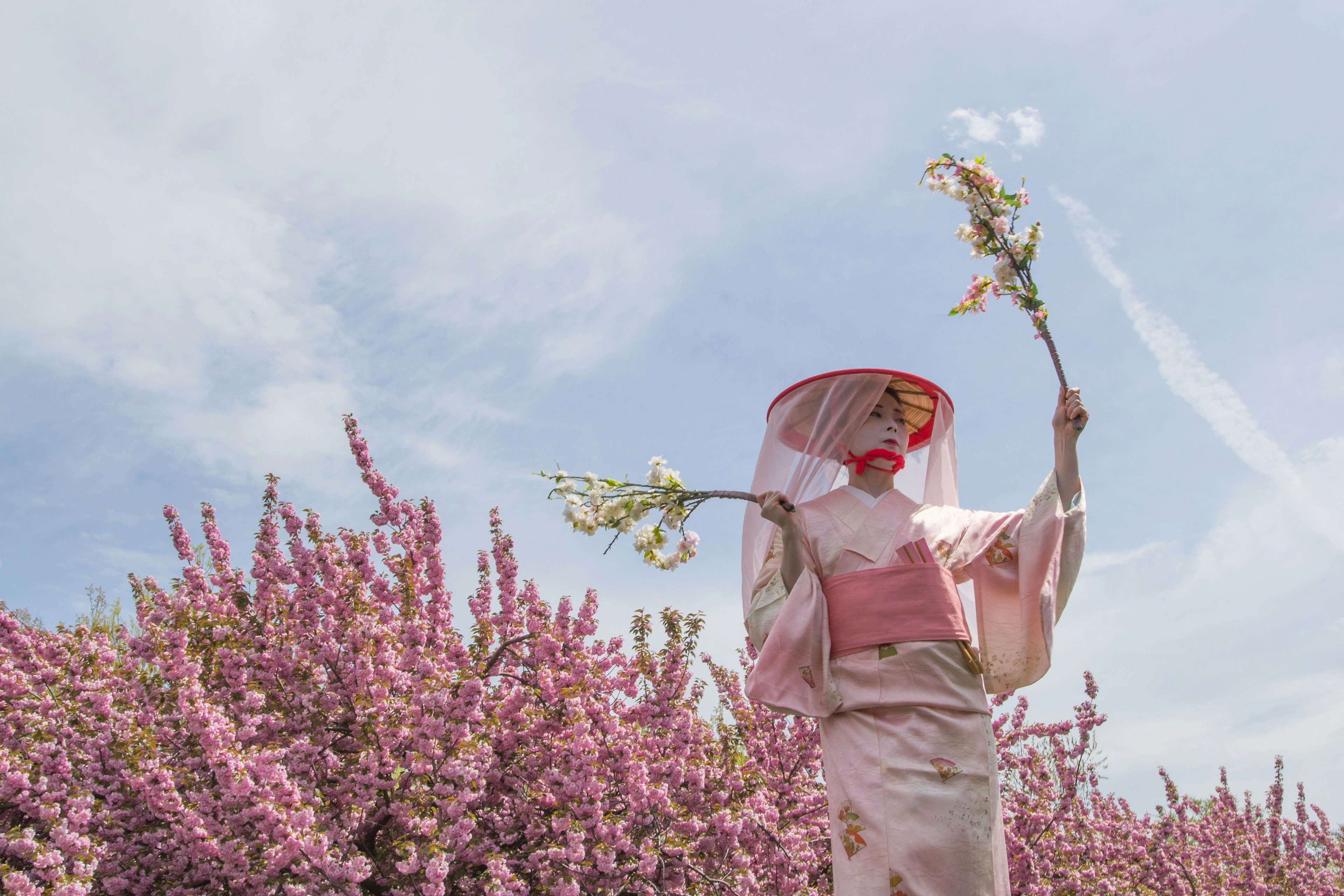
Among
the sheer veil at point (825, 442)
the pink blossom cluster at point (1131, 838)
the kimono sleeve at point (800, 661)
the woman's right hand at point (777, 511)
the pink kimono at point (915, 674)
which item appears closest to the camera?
the pink kimono at point (915, 674)

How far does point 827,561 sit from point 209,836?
2746 millimetres

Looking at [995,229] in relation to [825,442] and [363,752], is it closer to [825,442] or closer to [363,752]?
[825,442]

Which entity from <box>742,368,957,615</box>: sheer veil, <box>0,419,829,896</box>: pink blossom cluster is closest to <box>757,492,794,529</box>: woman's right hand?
<box>742,368,957,615</box>: sheer veil

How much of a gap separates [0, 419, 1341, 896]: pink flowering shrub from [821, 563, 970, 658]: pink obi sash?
136 cm

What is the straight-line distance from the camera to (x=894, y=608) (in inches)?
125

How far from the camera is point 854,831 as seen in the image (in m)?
2.95

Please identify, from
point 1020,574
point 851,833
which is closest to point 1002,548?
point 1020,574

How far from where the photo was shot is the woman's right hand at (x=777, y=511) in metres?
3.27

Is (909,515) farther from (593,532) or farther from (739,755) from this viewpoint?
(739,755)

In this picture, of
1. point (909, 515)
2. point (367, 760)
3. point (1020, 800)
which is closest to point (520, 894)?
point (367, 760)

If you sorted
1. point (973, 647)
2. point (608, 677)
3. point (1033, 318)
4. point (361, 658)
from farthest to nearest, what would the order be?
point (608, 677) < point (361, 658) < point (1033, 318) < point (973, 647)

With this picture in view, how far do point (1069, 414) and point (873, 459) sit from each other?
78 centimetres

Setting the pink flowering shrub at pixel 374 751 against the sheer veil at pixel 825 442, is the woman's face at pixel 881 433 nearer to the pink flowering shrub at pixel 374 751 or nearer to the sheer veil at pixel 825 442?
the sheer veil at pixel 825 442

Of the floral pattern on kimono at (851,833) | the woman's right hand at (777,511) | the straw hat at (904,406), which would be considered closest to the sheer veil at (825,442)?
the straw hat at (904,406)
